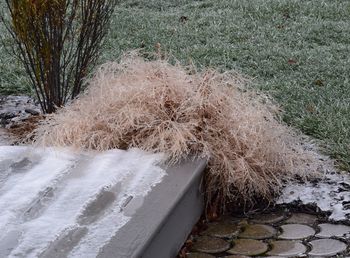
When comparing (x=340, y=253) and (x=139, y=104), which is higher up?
(x=139, y=104)

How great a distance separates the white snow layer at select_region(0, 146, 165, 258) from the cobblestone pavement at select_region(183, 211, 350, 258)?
392 mm

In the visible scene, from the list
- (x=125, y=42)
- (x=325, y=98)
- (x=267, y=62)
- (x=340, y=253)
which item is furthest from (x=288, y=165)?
(x=125, y=42)

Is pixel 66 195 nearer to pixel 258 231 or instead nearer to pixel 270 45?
pixel 258 231

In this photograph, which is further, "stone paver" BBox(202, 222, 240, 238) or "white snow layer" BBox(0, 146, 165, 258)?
"stone paver" BBox(202, 222, 240, 238)

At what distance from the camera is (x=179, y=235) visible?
327cm

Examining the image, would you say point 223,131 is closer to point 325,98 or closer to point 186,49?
point 325,98

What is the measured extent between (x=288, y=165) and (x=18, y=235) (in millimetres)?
1639

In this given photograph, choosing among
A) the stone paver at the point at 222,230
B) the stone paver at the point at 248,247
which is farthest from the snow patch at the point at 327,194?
the stone paver at the point at 248,247

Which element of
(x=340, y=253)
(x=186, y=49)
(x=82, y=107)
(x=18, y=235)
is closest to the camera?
(x=18, y=235)

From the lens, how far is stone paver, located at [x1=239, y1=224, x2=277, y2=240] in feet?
11.3

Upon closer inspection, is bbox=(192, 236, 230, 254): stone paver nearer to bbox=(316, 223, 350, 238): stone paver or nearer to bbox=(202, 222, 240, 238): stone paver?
bbox=(202, 222, 240, 238): stone paver

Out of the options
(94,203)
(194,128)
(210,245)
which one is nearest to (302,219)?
(210,245)

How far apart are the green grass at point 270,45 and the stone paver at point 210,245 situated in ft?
3.18

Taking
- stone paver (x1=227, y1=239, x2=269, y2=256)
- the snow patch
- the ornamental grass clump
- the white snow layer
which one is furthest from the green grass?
the white snow layer
